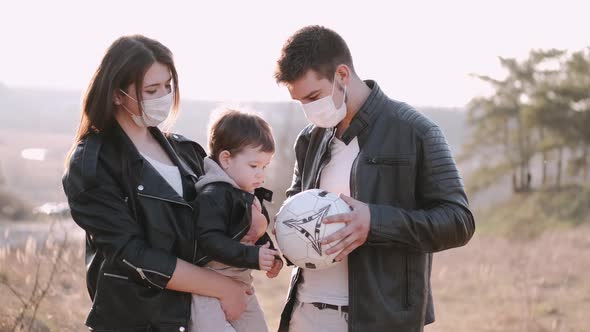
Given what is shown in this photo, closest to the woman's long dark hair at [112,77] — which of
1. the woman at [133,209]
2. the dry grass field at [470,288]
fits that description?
the woman at [133,209]

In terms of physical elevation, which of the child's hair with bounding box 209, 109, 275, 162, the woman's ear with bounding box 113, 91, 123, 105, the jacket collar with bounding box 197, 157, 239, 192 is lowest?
the jacket collar with bounding box 197, 157, 239, 192

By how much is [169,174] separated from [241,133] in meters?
0.43

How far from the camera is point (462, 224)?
415cm

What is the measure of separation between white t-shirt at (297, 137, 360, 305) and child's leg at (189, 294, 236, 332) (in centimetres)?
57

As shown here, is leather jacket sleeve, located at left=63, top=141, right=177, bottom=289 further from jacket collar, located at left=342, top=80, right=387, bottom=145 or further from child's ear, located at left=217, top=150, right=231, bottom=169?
jacket collar, located at left=342, top=80, right=387, bottom=145

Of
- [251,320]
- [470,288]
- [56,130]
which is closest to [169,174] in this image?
[251,320]

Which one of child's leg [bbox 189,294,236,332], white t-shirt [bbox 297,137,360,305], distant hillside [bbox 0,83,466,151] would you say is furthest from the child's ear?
distant hillside [bbox 0,83,466,151]

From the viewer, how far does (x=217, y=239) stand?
3.95 m

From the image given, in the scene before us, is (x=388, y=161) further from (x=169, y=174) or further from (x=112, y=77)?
(x=112, y=77)

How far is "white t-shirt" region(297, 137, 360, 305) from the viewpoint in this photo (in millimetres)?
4352

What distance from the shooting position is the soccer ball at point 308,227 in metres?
4.06

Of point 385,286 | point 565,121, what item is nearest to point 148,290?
point 385,286

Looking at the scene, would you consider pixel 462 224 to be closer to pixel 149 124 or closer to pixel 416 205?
pixel 416 205

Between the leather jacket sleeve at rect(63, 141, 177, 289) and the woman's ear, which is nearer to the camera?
the leather jacket sleeve at rect(63, 141, 177, 289)
